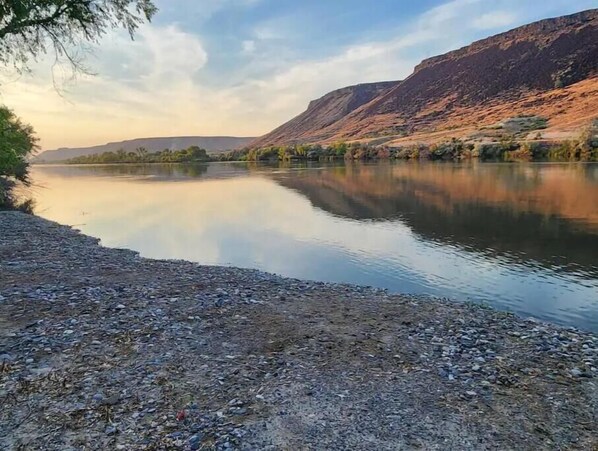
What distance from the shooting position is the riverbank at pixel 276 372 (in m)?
5.94

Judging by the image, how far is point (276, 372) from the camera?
7695 millimetres

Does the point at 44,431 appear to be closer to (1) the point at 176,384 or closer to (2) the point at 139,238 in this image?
(1) the point at 176,384

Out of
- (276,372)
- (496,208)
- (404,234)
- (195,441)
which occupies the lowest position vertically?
(496,208)

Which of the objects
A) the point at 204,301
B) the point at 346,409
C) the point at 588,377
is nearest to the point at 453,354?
the point at 588,377

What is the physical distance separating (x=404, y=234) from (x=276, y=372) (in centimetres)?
2010

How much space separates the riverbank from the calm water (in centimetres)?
505

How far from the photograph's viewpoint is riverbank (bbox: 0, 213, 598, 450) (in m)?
5.94

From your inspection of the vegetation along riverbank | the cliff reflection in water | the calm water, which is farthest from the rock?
the vegetation along riverbank

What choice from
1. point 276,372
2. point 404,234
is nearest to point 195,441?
point 276,372

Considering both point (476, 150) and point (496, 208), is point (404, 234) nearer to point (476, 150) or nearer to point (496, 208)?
point (496, 208)

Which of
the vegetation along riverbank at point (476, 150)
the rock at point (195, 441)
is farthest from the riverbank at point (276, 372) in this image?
the vegetation along riverbank at point (476, 150)

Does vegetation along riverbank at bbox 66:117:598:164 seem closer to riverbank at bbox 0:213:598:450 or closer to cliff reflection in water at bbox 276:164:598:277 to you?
cliff reflection in water at bbox 276:164:598:277

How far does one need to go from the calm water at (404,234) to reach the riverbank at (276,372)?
5052 mm

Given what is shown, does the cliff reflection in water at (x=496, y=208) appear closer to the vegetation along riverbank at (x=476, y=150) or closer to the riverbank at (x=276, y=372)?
the riverbank at (x=276, y=372)
